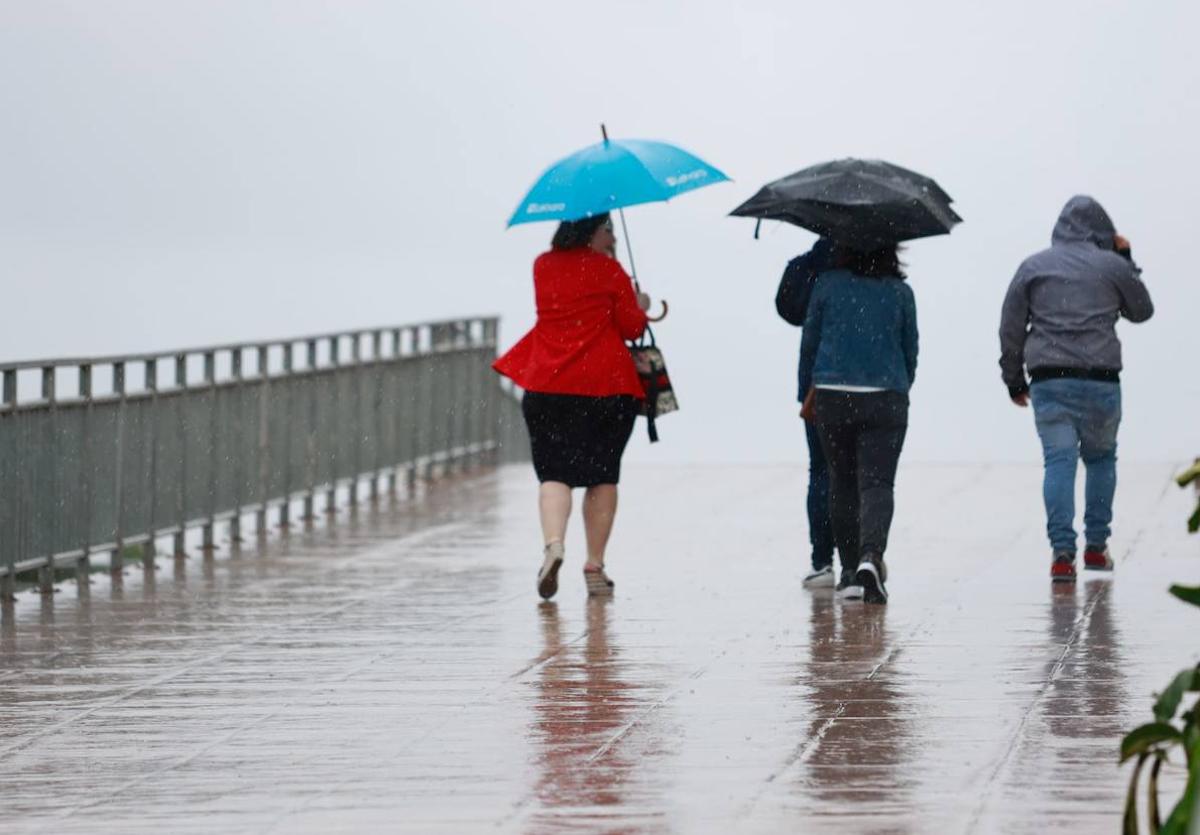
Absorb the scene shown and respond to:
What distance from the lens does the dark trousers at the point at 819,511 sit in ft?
42.5

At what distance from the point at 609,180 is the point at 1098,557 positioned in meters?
3.15

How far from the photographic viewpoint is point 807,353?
485 inches

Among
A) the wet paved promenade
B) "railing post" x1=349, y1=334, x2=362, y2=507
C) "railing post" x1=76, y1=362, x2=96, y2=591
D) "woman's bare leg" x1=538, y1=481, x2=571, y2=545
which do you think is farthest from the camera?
"railing post" x1=349, y1=334, x2=362, y2=507

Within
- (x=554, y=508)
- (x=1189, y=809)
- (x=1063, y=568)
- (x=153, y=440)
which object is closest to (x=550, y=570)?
(x=554, y=508)

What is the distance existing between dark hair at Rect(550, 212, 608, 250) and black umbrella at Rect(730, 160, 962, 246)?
25.2 inches

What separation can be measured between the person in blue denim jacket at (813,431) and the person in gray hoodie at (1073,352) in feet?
3.49

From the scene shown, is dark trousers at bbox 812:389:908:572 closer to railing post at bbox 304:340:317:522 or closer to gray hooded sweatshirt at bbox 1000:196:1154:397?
gray hooded sweatshirt at bbox 1000:196:1154:397

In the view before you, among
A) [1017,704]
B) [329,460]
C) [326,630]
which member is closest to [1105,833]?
[1017,704]

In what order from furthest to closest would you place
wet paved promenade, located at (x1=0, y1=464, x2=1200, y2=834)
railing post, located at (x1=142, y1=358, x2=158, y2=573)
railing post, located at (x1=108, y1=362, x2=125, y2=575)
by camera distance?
railing post, located at (x1=142, y1=358, x2=158, y2=573)
railing post, located at (x1=108, y1=362, x2=125, y2=575)
wet paved promenade, located at (x1=0, y1=464, x2=1200, y2=834)

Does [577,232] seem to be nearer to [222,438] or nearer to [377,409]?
[222,438]

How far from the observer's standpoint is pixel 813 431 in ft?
42.2

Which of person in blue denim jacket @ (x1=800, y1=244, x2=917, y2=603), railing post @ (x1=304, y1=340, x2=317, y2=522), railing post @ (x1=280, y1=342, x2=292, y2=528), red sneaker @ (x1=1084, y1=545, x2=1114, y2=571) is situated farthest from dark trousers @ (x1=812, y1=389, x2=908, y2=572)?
railing post @ (x1=304, y1=340, x2=317, y2=522)

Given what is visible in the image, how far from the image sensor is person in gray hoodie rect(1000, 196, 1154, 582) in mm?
12938

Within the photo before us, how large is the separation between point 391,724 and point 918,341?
4539 mm
